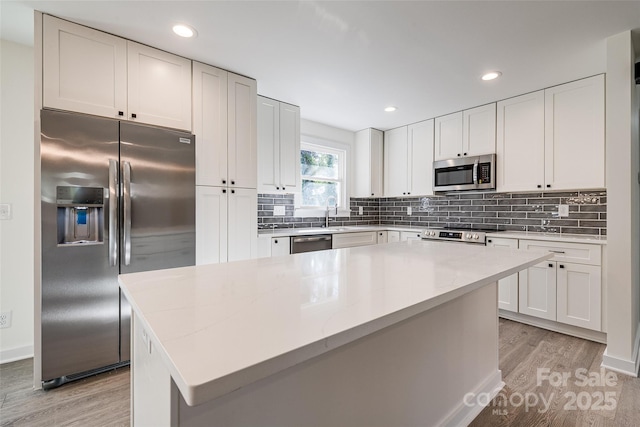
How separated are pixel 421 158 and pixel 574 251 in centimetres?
204

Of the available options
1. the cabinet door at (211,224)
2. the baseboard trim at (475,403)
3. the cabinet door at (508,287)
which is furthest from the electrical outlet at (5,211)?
the cabinet door at (508,287)

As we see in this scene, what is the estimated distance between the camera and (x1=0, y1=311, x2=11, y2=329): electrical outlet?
7.22ft

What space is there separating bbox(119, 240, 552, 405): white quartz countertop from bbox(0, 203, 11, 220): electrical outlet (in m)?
2.03

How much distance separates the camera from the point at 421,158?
4.07 m

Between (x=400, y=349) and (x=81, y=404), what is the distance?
195 cm

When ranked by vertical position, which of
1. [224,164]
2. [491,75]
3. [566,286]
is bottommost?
[566,286]

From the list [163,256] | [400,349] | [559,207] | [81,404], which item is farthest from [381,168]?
[81,404]

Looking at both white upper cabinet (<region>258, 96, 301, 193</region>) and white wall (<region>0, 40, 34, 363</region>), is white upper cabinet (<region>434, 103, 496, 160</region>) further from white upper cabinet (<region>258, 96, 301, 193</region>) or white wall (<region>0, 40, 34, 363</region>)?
white wall (<region>0, 40, 34, 363</region>)

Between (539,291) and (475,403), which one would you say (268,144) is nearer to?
(475,403)

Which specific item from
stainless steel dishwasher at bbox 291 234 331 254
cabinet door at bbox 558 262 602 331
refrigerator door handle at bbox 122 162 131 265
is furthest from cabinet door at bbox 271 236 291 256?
cabinet door at bbox 558 262 602 331

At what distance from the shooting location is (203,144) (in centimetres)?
248

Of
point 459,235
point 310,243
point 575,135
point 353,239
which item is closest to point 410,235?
point 459,235

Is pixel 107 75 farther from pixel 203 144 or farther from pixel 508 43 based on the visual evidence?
pixel 508 43

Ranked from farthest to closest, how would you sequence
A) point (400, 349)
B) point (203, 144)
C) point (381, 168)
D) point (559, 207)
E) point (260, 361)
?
1. point (381, 168)
2. point (559, 207)
3. point (203, 144)
4. point (400, 349)
5. point (260, 361)
